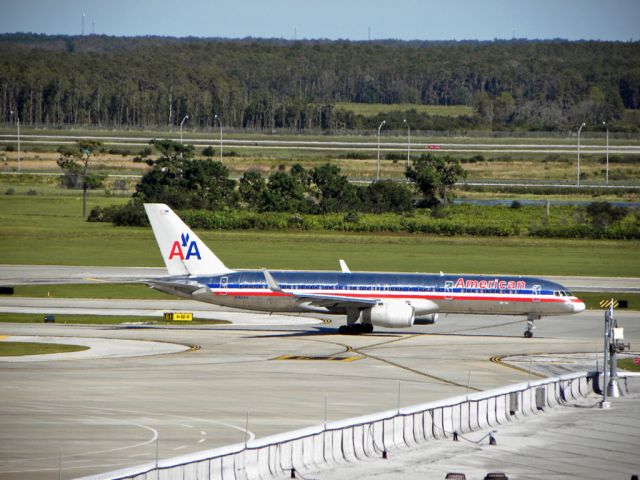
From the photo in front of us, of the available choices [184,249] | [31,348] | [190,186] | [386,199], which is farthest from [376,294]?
[190,186]

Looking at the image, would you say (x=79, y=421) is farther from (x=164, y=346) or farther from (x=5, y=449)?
(x=164, y=346)

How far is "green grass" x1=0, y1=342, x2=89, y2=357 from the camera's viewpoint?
182ft

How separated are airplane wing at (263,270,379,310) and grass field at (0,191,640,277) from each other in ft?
117

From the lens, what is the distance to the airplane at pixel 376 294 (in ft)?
212

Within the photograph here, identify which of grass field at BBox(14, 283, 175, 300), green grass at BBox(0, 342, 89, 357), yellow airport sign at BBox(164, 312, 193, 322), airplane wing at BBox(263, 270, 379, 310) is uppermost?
airplane wing at BBox(263, 270, 379, 310)

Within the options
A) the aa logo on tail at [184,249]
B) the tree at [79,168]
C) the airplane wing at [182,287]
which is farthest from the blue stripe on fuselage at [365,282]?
the tree at [79,168]

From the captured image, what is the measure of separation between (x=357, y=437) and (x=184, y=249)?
35521mm

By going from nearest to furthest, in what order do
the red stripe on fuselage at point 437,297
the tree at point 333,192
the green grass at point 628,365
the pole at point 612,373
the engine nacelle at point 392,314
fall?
the pole at point 612,373 < the green grass at point 628,365 < the engine nacelle at point 392,314 < the red stripe on fuselage at point 437,297 < the tree at point 333,192

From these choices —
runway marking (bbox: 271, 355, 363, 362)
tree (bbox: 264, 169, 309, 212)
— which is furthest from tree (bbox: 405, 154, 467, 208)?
runway marking (bbox: 271, 355, 363, 362)

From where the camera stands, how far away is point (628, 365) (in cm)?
5431

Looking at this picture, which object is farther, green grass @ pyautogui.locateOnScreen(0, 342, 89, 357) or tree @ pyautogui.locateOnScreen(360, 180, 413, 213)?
tree @ pyautogui.locateOnScreen(360, 180, 413, 213)

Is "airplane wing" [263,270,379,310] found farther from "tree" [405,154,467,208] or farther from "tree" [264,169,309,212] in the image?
"tree" [405,154,467,208]

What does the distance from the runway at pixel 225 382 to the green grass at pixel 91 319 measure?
2.19 meters

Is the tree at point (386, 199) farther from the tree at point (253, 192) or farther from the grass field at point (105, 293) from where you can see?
the grass field at point (105, 293)
